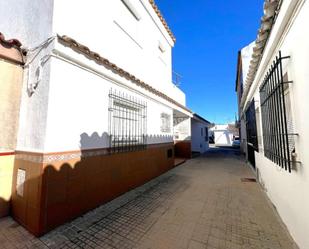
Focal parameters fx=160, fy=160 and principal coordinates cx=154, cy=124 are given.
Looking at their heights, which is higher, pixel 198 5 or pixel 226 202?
pixel 198 5

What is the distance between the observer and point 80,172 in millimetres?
3529

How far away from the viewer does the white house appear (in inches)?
120

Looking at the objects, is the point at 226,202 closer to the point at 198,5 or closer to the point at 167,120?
the point at 167,120

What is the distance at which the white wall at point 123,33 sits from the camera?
3.73 metres

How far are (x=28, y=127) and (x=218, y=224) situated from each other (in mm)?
4411

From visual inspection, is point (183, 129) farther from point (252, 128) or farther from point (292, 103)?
point (292, 103)

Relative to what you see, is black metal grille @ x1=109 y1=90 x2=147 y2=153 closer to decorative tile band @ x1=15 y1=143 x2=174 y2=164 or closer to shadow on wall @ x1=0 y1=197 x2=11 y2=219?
decorative tile band @ x1=15 y1=143 x2=174 y2=164

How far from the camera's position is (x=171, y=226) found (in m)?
3.22

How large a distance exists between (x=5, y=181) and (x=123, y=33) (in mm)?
5375

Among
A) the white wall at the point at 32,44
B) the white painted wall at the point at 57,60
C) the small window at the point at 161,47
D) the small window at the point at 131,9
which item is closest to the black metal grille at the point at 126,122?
the white painted wall at the point at 57,60

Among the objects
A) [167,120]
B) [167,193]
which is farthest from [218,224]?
[167,120]

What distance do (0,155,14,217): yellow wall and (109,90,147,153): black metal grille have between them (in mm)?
2192

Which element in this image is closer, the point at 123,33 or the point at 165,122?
the point at 123,33

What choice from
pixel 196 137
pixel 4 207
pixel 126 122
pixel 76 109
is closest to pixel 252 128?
pixel 126 122
